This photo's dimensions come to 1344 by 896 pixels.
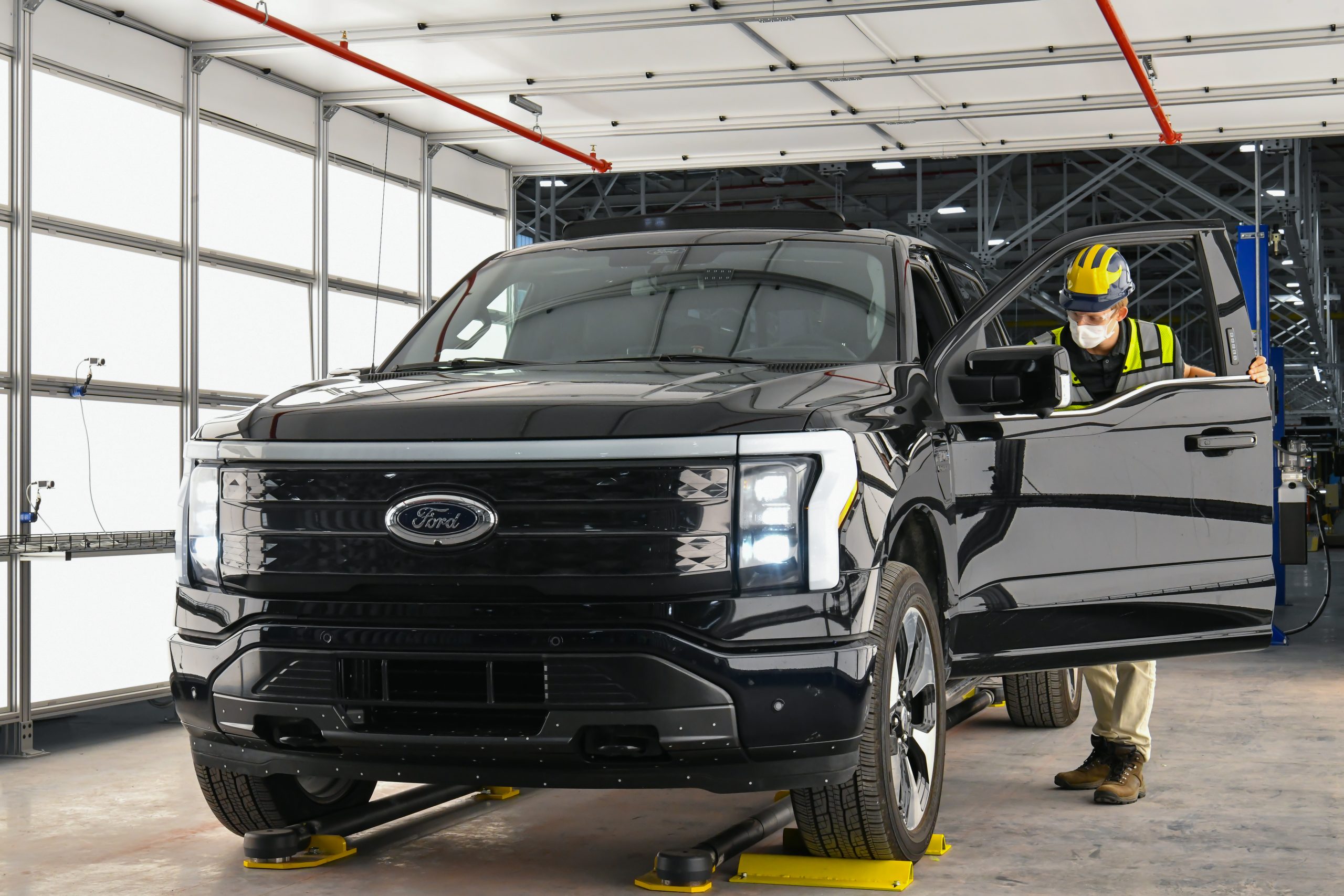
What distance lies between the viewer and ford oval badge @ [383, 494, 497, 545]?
363 cm

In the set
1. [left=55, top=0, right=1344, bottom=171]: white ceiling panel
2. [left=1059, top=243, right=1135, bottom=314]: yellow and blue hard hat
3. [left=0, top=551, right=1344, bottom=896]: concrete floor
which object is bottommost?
[left=0, top=551, right=1344, bottom=896]: concrete floor

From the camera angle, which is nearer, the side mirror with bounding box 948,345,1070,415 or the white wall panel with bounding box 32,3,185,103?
the side mirror with bounding box 948,345,1070,415

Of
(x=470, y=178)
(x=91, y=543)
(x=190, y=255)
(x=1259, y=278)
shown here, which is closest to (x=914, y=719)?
(x=91, y=543)

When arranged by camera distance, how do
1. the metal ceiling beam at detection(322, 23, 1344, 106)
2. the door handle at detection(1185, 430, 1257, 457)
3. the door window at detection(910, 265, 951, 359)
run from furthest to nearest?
the metal ceiling beam at detection(322, 23, 1344, 106) → the door handle at detection(1185, 430, 1257, 457) → the door window at detection(910, 265, 951, 359)

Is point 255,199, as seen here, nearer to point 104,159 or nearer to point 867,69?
point 104,159

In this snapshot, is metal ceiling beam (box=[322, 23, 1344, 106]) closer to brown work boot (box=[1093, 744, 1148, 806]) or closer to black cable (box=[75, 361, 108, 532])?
black cable (box=[75, 361, 108, 532])

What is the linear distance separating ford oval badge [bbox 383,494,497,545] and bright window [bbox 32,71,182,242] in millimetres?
4483

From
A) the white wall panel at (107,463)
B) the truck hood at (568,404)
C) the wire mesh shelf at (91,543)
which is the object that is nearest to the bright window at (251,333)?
the white wall panel at (107,463)

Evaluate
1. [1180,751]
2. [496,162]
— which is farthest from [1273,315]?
[1180,751]

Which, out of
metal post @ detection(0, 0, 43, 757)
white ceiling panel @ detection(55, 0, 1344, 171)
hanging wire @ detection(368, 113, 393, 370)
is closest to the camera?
metal post @ detection(0, 0, 43, 757)

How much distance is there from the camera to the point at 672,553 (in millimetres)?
3533

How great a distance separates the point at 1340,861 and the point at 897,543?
1735mm

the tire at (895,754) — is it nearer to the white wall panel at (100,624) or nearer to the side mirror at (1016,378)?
the side mirror at (1016,378)

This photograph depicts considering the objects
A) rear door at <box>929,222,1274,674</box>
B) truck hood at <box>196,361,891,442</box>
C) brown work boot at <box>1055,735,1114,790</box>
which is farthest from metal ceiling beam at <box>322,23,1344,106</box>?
truck hood at <box>196,361,891,442</box>
